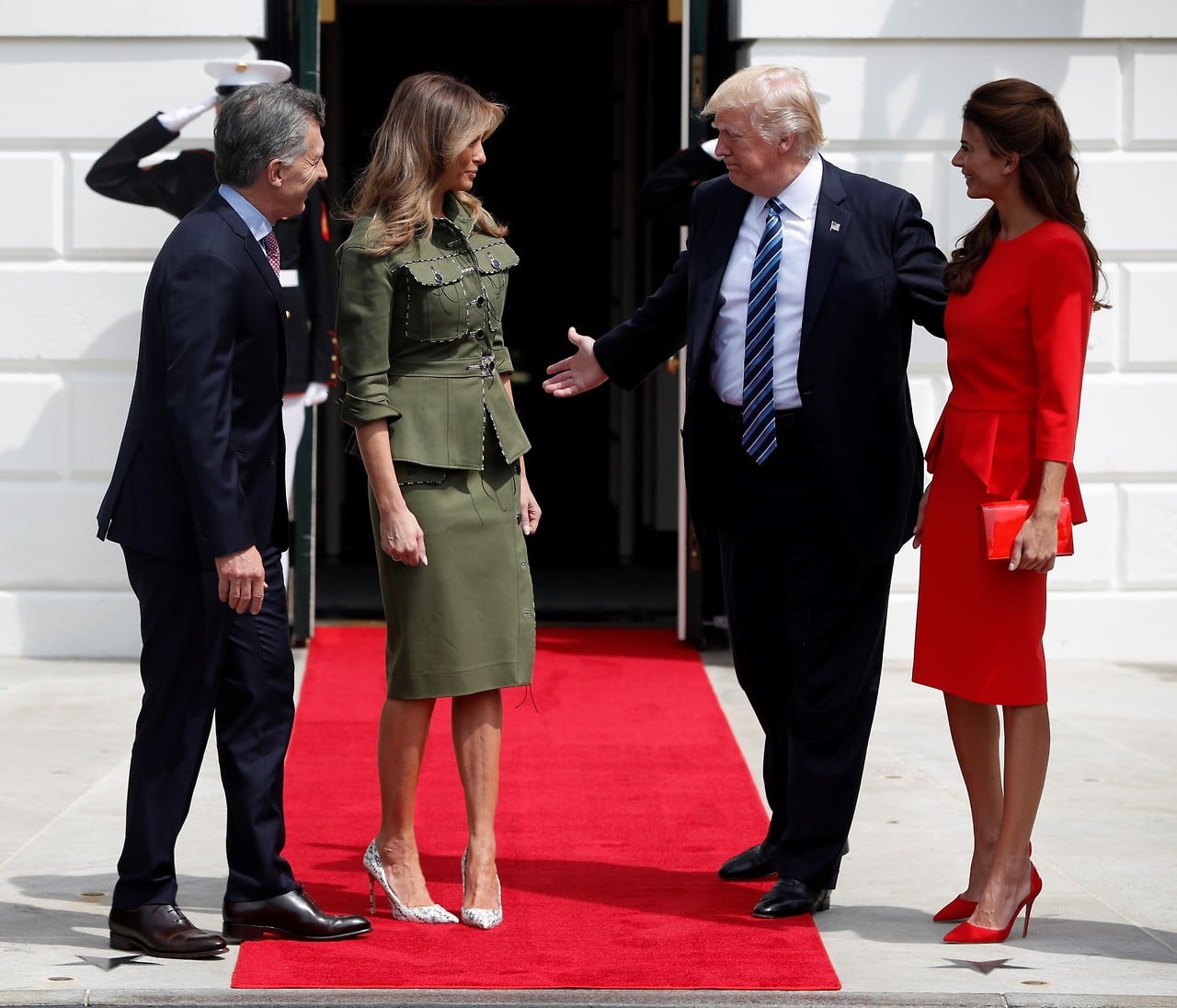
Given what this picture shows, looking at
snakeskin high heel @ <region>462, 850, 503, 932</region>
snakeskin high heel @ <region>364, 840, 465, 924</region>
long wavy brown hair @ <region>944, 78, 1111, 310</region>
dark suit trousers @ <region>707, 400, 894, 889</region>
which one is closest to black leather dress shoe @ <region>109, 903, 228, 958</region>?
snakeskin high heel @ <region>364, 840, 465, 924</region>

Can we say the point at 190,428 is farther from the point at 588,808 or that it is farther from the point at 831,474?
the point at 588,808

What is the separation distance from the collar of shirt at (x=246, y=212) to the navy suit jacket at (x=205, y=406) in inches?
0.7

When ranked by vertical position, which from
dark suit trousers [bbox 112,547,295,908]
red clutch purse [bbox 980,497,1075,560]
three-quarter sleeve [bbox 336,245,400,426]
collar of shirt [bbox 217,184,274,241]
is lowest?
dark suit trousers [bbox 112,547,295,908]

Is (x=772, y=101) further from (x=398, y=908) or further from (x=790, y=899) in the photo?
(x=398, y=908)

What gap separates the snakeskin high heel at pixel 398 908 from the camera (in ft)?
12.3

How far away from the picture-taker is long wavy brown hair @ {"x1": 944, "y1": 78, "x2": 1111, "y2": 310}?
3.58 m

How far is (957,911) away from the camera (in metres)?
3.81

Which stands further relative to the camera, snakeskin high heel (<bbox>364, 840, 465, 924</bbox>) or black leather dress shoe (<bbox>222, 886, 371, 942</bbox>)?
snakeskin high heel (<bbox>364, 840, 465, 924</bbox>)

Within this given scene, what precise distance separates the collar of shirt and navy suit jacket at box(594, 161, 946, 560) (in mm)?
969

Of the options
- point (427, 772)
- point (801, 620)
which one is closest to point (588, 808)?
point (427, 772)

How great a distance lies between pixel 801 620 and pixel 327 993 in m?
1.29

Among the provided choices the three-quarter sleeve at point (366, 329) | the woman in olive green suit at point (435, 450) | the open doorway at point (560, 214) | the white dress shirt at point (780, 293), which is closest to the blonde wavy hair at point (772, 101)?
the white dress shirt at point (780, 293)

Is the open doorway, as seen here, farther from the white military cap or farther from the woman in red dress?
the woman in red dress

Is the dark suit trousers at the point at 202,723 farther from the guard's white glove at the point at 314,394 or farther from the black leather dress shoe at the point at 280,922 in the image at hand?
the guard's white glove at the point at 314,394
